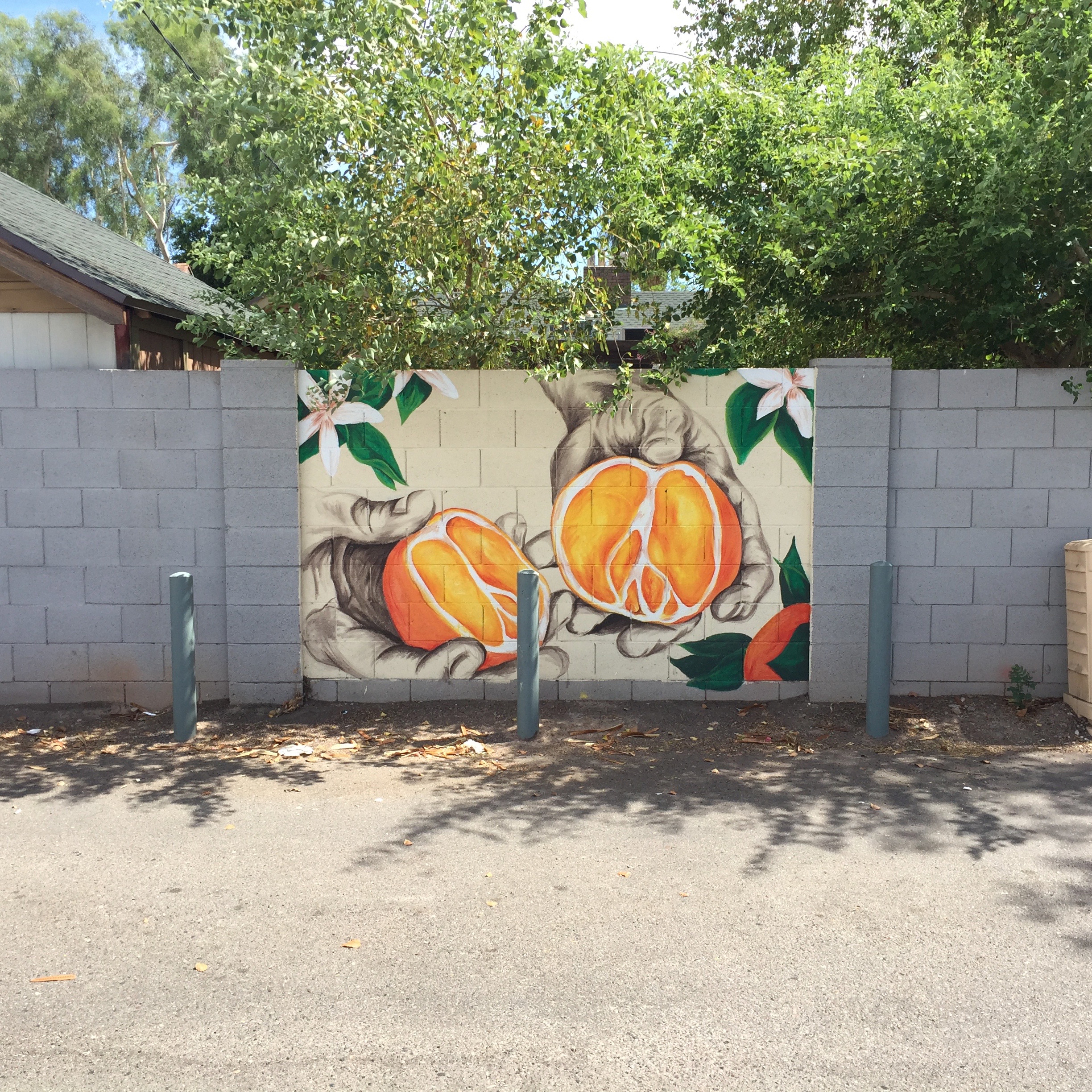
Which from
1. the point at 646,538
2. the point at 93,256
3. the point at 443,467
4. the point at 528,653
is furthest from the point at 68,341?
the point at 646,538

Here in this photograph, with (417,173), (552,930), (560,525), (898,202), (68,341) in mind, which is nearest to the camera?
(552,930)

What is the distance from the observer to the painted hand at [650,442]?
6.32 metres

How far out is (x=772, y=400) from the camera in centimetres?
633

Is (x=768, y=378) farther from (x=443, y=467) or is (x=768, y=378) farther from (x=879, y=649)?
(x=443, y=467)

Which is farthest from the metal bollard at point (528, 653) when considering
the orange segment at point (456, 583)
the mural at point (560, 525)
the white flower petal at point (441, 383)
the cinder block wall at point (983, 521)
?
the cinder block wall at point (983, 521)

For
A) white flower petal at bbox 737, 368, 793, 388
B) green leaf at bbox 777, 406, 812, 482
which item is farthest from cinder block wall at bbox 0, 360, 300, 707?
green leaf at bbox 777, 406, 812, 482

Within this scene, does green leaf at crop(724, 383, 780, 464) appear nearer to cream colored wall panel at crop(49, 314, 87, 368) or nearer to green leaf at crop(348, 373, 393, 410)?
green leaf at crop(348, 373, 393, 410)

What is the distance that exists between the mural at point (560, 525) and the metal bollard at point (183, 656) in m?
0.80

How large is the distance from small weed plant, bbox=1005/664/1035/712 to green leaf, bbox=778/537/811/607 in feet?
4.54

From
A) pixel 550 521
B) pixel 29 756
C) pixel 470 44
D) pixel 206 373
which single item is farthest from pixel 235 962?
pixel 470 44

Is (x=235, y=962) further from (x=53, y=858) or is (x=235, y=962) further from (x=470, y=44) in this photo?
(x=470, y=44)

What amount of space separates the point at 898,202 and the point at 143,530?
5.40 metres

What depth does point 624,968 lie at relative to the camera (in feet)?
11.1

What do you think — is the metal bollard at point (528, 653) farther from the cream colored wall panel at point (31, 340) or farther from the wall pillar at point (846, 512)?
the cream colored wall panel at point (31, 340)
